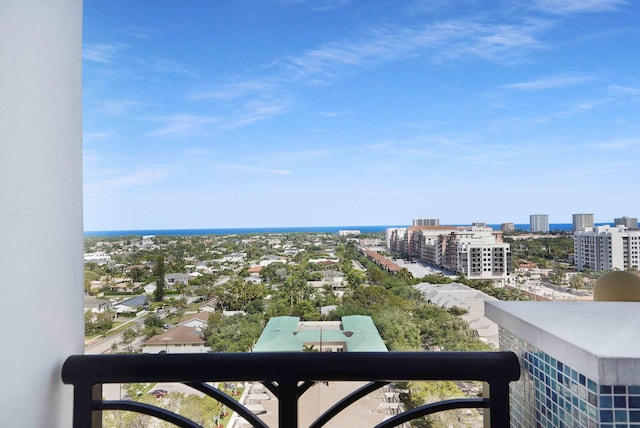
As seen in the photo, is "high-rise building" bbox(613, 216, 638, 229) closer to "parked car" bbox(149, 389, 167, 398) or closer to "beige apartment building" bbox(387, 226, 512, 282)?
"beige apartment building" bbox(387, 226, 512, 282)

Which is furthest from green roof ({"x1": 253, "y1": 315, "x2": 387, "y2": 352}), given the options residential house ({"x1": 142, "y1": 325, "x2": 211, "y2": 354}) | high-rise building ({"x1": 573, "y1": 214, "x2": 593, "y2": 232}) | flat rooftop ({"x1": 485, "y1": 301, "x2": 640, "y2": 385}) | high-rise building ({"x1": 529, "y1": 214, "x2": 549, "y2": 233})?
high-rise building ({"x1": 573, "y1": 214, "x2": 593, "y2": 232})

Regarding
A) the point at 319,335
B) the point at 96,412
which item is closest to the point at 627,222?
the point at 319,335

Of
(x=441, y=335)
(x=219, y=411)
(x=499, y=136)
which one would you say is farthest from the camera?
(x=499, y=136)

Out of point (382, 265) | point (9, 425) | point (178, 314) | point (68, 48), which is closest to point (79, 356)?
point (9, 425)

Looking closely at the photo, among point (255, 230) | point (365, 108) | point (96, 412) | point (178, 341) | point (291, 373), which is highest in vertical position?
point (365, 108)

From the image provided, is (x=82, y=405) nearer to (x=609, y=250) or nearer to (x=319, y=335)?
(x=319, y=335)

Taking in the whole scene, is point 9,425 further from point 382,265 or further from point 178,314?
Answer: point 382,265

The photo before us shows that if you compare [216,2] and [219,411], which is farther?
[216,2]

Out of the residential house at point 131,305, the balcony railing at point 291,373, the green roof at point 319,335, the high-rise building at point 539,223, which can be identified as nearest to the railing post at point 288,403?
the balcony railing at point 291,373
